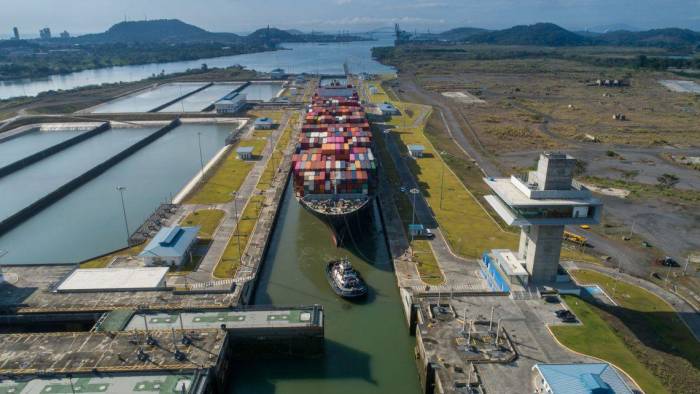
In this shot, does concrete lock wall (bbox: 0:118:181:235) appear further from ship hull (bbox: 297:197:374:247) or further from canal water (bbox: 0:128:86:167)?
ship hull (bbox: 297:197:374:247)

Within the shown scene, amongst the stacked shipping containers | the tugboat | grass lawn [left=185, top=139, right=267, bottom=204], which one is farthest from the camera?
grass lawn [left=185, top=139, right=267, bottom=204]

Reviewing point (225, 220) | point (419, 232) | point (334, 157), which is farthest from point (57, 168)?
point (419, 232)

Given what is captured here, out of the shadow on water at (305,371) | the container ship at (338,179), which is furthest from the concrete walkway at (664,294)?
the shadow on water at (305,371)

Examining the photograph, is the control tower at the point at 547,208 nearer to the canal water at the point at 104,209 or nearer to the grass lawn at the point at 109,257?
the grass lawn at the point at 109,257

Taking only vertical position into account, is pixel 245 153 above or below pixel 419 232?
above

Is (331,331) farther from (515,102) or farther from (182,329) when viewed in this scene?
(515,102)

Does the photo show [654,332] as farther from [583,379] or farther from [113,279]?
[113,279]

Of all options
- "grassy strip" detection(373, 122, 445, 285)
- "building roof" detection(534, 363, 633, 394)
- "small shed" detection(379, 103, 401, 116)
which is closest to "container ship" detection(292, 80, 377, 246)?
"grassy strip" detection(373, 122, 445, 285)
